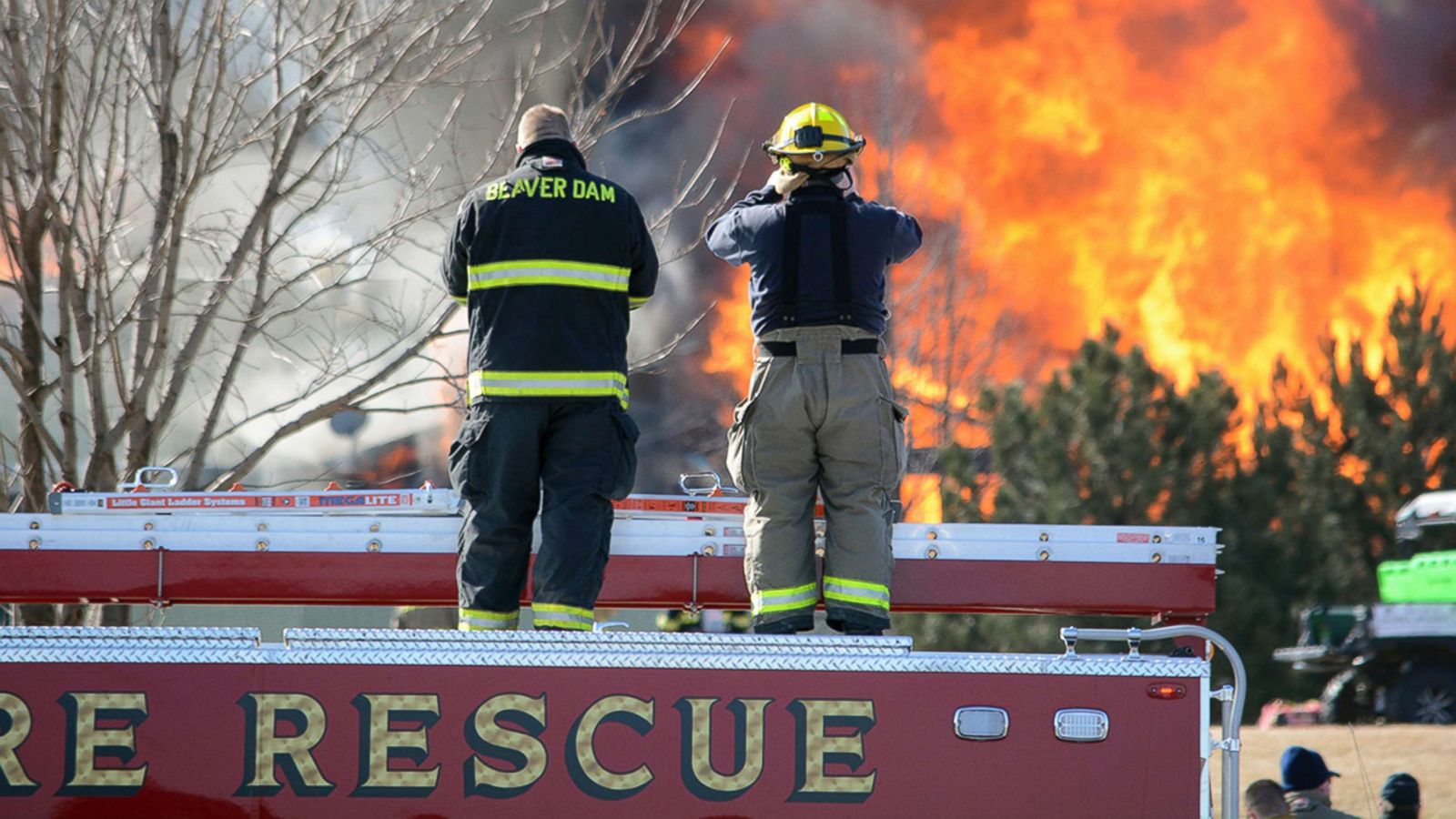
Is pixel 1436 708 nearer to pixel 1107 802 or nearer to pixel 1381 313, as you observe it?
pixel 1381 313

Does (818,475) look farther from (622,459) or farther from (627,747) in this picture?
(627,747)

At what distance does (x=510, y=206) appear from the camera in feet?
14.2

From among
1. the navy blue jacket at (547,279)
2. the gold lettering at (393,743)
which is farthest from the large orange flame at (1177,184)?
the gold lettering at (393,743)

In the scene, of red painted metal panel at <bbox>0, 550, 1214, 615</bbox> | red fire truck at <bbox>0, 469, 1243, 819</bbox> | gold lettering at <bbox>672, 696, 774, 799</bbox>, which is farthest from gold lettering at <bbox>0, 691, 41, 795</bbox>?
gold lettering at <bbox>672, 696, 774, 799</bbox>

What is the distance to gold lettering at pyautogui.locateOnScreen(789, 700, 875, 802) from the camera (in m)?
3.41

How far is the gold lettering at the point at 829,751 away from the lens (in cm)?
341

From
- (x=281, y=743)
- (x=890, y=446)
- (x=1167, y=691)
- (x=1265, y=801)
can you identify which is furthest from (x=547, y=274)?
(x=1265, y=801)

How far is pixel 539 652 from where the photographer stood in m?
3.44

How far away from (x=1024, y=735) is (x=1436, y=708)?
1498 cm

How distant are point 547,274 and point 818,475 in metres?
0.92

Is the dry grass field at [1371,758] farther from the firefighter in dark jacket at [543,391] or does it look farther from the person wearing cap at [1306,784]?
the firefighter in dark jacket at [543,391]

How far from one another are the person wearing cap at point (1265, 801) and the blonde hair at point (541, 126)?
3.38m

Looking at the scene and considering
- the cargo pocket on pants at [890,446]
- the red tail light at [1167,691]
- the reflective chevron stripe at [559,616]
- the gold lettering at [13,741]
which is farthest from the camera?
the cargo pocket on pants at [890,446]

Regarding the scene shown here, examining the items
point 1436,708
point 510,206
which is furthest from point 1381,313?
point 510,206
